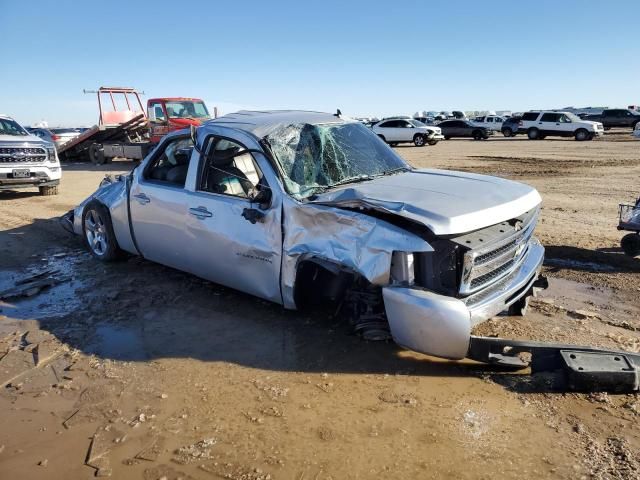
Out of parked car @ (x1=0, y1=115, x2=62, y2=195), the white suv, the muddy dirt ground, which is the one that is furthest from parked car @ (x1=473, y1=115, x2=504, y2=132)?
the muddy dirt ground

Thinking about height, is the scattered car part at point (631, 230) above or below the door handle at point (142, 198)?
below

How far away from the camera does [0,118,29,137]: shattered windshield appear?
11789 mm

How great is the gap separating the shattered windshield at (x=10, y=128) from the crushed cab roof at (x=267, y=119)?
350 inches

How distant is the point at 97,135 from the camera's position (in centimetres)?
2112

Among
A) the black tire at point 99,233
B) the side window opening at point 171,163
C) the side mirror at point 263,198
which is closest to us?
the side mirror at point 263,198

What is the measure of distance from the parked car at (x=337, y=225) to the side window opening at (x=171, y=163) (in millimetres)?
17

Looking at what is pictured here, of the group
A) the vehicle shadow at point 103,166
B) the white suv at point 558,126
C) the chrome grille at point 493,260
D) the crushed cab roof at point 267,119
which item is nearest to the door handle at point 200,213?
the crushed cab roof at point 267,119

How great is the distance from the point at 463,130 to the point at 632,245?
109ft

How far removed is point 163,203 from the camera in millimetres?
5203

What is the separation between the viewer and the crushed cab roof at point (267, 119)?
4.64 m

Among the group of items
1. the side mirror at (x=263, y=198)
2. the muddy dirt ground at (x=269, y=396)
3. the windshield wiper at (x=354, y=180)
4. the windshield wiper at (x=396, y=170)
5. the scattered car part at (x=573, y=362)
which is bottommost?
the muddy dirt ground at (x=269, y=396)

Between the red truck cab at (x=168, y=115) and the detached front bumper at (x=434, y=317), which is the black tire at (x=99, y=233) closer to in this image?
the detached front bumper at (x=434, y=317)

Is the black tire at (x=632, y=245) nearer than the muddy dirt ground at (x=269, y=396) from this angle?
No

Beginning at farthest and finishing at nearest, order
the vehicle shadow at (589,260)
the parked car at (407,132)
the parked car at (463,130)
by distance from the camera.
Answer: the parked car at (463,130) < the parked car at (407,132) < the vehicle shadow at (589,260)
